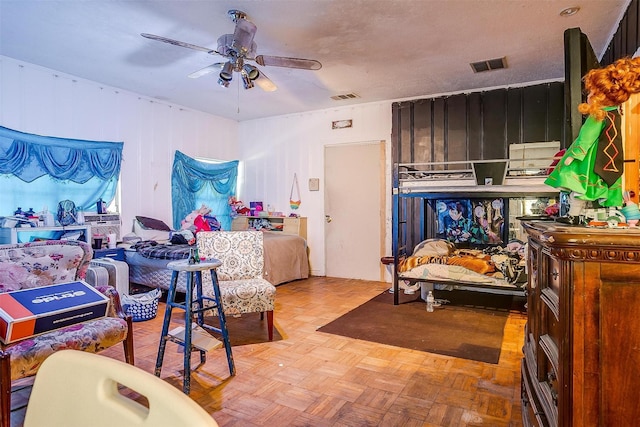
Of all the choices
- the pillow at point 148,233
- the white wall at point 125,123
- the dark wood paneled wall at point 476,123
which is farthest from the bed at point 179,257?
the dark wood paneled wall at point 476,123

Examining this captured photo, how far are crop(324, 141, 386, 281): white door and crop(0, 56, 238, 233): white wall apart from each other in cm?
203

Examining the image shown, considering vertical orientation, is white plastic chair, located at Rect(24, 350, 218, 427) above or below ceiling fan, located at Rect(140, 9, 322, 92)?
below

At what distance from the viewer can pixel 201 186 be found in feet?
19.7

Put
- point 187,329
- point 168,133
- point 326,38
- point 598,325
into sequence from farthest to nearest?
point 168,133 → point 326,38 → point 187,329 → point 598,325

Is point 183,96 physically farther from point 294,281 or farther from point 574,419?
point 574,419

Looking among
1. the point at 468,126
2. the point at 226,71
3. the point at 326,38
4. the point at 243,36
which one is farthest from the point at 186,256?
the point at 468,126

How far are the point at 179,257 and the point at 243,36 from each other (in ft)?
7.66

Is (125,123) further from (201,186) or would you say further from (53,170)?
(201,186)

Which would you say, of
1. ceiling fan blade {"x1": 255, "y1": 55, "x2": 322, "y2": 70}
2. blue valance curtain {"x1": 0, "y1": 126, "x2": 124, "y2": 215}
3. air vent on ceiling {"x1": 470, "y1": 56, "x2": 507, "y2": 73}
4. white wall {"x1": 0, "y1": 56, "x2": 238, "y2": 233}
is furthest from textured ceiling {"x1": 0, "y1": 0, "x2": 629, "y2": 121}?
blue valance curtain {"x1": 0, "y1": 126, "x2": 124, "y2": 215}

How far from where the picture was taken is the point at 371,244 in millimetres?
5707

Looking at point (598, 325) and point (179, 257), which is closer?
point (598, 325)

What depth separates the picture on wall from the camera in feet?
16.0

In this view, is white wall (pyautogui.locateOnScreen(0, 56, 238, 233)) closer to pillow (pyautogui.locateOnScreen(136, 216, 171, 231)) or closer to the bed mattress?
pillow (pyautogui.locateOnScreen(136, 216, 171, 231))

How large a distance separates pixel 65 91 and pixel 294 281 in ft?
12.1
